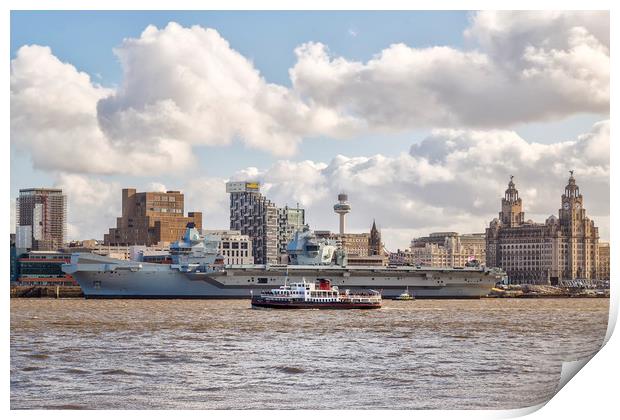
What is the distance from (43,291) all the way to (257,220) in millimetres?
29671

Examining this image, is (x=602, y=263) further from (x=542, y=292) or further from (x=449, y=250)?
(x=449, y=250)

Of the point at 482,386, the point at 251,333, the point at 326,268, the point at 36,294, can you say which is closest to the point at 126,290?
the point at 326,268

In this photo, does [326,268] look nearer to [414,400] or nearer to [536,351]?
[536,351]

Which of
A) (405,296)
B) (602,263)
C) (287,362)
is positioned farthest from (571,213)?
(287,362)

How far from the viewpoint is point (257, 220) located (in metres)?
113

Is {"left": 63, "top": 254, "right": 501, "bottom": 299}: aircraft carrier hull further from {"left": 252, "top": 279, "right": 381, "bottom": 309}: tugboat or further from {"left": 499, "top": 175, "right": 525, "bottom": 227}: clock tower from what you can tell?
{"left": 499, "top": 175, "right": 525, "bottom": 227}: clock tower

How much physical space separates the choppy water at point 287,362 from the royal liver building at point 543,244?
6009 centimetres

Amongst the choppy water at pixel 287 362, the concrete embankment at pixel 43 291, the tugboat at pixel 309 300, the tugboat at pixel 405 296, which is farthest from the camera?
the concrete embankment at pixel 43 291

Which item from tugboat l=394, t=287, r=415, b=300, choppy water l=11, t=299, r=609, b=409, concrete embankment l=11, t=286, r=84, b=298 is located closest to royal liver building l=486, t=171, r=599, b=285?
tugboat l=394, t=287, r=415, b=300

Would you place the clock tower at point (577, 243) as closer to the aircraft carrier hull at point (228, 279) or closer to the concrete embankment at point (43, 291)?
the aircraft carrier hull at point (228, 279)

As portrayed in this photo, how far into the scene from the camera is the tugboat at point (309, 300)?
51719 millimetres

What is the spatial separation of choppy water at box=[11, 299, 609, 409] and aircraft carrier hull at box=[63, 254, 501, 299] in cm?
2666

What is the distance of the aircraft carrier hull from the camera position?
6856cm

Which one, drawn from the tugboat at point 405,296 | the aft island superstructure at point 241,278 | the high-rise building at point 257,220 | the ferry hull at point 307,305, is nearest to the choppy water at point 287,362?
the ferry hull at point 307,305
